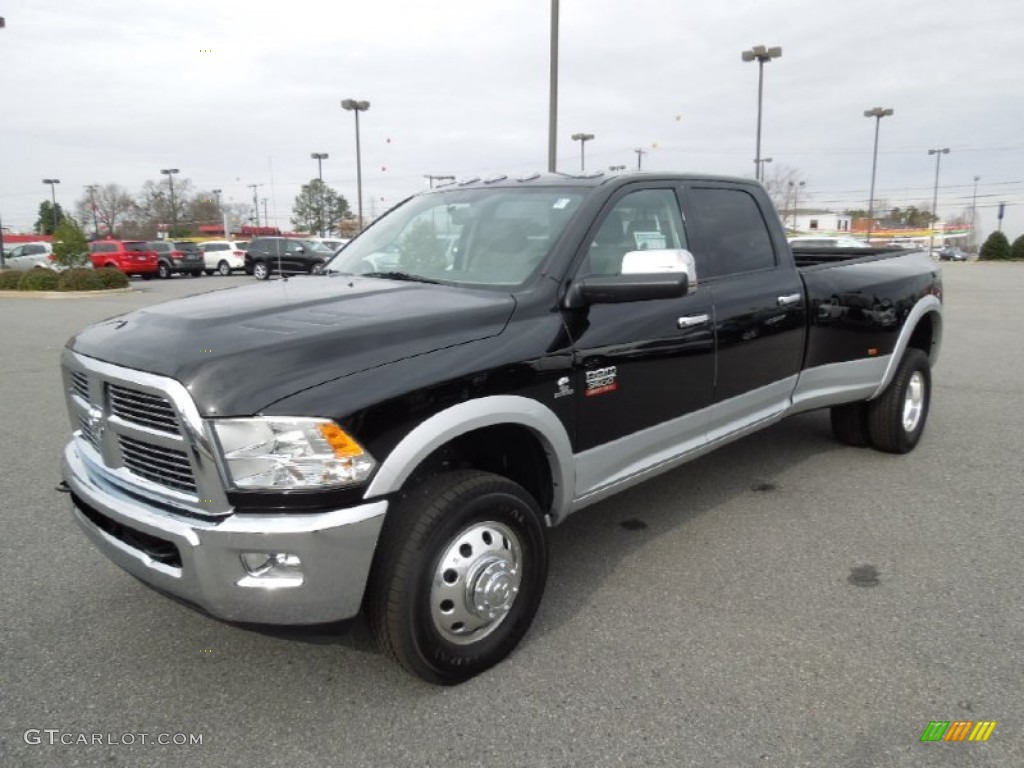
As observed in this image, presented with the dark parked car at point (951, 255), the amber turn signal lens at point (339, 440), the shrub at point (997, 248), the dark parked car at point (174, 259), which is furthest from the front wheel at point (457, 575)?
the dark parked car at point (951, 255)

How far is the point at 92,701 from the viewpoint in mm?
2676

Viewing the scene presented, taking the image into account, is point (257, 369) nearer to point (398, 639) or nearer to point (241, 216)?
point (398, 639)

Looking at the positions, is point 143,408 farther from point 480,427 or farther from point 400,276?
point 400,276

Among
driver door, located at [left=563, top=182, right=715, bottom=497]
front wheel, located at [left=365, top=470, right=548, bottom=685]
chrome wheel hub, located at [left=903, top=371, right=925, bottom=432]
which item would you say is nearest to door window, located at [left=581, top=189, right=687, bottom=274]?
driver door, located at [left=563, top=182, right=715, bottom=497]

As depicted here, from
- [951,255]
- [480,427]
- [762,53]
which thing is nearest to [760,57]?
[762,53]

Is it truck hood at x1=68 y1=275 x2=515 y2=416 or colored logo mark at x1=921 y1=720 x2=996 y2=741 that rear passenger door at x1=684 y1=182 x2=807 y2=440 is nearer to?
truck hood at x1=68 y1=275 x2=515 y2=416

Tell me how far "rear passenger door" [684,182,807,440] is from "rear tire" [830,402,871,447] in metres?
1.15

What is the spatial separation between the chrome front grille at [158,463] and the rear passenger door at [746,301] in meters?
2.53

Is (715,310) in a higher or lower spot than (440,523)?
higher

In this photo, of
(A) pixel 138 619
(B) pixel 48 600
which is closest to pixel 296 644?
(A) pixel 138 619

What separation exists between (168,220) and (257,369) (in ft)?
332

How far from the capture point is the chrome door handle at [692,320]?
3630 millimetres

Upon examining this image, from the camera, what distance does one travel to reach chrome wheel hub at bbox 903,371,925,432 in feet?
18.0

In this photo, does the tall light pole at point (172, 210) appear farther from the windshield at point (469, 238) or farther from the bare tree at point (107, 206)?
the windshield at point (469, 238)
